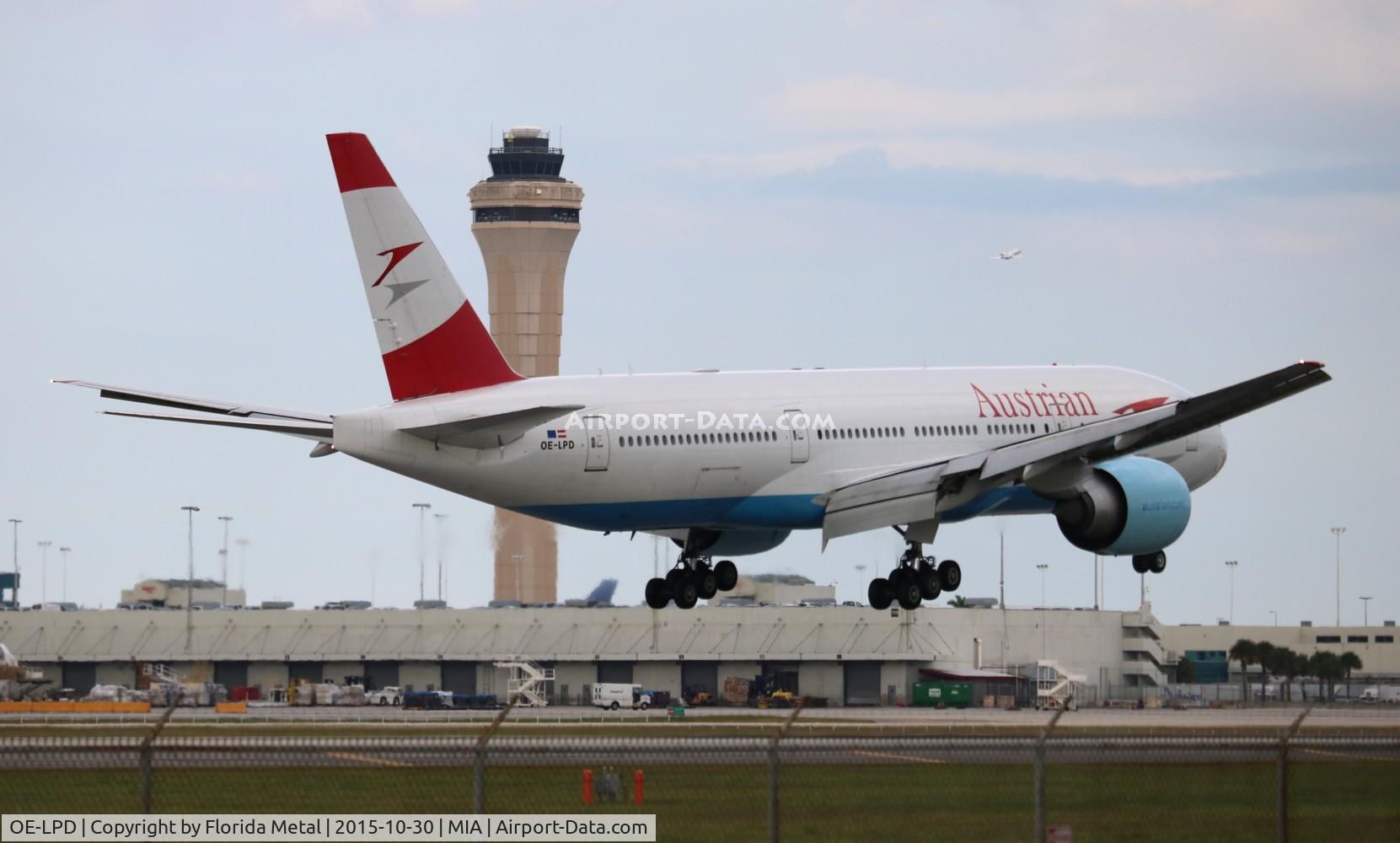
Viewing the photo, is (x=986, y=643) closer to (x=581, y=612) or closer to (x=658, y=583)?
(x=581, y=612)

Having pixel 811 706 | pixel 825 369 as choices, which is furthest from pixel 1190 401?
pixel 811 706

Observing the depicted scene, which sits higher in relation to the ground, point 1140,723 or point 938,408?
point 938,408

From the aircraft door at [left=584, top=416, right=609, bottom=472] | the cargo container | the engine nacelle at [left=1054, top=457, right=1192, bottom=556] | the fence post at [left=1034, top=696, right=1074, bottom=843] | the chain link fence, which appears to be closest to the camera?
the fence post at [left=1034, top=696, right=1074, bottom=843]

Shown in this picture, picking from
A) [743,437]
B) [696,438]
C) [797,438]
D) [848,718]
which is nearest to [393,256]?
[696,438]

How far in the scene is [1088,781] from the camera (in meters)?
35.7

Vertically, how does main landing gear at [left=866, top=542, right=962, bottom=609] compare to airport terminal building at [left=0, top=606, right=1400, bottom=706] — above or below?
above

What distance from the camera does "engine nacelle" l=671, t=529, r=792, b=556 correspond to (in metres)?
57.9

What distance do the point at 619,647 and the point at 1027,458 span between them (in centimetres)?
6209

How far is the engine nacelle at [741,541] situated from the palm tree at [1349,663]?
233 ft

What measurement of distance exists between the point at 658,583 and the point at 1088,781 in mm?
23190

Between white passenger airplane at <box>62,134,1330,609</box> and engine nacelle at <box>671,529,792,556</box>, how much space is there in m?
0.07

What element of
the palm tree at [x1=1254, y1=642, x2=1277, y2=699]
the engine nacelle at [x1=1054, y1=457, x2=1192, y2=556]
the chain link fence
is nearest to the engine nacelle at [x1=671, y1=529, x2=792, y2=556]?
the engine nacelle at [x1=1054, y1=457, x2=1192, y2=556]

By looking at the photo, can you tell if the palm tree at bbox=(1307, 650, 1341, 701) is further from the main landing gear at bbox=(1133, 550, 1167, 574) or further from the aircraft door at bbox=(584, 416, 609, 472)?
the aircraft door at bbox=(584, 416, 609, 472)

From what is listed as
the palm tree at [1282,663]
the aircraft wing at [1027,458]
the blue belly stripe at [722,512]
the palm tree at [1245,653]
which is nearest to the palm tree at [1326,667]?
the palm tree at [1282,663]
